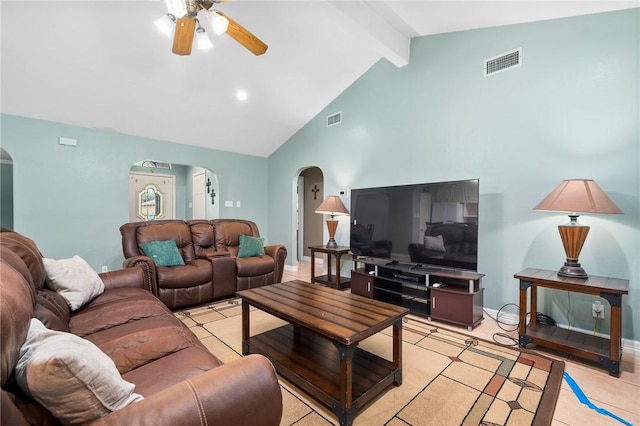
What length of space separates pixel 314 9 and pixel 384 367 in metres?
3.46

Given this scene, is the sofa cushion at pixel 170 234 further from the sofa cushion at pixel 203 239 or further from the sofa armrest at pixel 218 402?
the sofa armrest at pixel 218 402

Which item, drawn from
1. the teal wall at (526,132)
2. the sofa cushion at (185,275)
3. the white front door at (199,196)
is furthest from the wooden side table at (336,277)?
the white front door at (199,196)

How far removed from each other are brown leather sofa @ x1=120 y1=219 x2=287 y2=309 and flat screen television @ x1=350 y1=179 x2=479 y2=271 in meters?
1.29

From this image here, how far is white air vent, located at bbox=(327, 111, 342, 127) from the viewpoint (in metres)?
4.75

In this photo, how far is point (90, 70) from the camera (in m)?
3.38

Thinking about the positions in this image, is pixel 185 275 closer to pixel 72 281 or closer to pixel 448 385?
pixel 72 281

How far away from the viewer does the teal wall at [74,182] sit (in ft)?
12.1

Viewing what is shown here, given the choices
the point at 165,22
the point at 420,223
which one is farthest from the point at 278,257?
the point at 165,22

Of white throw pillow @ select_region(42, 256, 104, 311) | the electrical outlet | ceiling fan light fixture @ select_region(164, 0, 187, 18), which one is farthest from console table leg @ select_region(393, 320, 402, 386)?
ceiling fan light fixture @ select_region(164, 0, 187, 18)

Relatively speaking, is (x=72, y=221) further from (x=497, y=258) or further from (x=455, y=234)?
(x=497, y=258)

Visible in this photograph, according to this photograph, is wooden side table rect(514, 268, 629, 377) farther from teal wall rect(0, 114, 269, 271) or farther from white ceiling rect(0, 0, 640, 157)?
teal wall rect(0, 114, 269, 271)

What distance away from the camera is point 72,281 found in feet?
6.76

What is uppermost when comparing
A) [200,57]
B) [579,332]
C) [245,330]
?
[200,57]

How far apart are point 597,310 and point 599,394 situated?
97 centimetres
